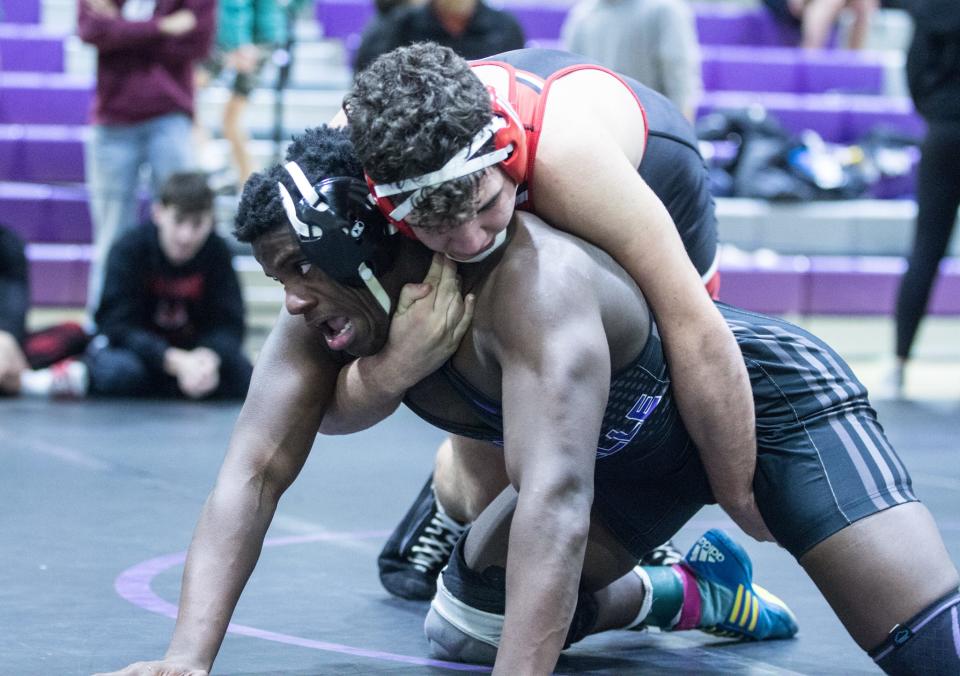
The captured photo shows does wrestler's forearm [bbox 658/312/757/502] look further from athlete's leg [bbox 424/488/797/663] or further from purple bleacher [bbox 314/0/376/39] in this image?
purple bleacher [bbox 314/0/376/39]

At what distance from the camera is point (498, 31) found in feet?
19.2

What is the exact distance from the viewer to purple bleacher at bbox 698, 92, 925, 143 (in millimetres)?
8844

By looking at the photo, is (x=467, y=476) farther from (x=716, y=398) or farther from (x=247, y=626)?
(x=716, y=398)

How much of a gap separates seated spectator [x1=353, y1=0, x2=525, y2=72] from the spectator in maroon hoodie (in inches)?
27.7

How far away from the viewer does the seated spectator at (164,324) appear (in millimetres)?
5449

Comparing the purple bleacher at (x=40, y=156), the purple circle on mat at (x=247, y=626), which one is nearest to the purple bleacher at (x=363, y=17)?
the purple bleacher at (x=40, y=156)

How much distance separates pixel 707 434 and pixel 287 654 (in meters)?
0.75

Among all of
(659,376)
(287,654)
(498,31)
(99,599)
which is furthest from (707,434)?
(498,31)

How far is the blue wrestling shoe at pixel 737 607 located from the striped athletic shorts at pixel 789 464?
0.66 feet

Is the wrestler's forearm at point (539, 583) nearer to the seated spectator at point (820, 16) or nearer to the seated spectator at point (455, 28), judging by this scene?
the seated spectator at point (455, 28)

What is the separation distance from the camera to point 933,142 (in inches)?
216

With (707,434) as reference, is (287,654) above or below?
below

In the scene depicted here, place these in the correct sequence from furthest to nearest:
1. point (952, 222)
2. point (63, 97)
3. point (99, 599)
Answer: point (63, 97)
point (952, 222)
point (99, 599)

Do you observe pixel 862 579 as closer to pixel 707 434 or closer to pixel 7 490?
pixel 707 434
